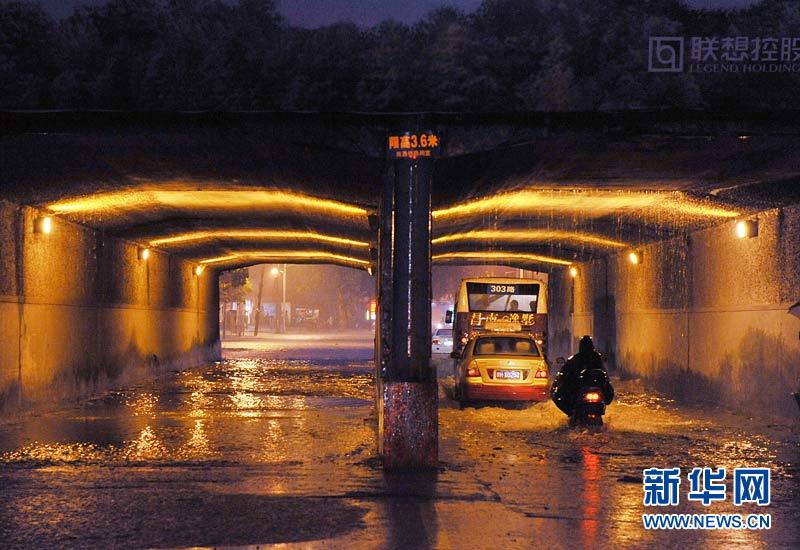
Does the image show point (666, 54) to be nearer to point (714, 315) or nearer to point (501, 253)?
point (714, 315)

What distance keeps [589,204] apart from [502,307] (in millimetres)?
11469

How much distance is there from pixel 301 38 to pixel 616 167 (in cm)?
601

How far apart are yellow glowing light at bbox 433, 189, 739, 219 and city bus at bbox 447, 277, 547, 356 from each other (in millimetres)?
9521

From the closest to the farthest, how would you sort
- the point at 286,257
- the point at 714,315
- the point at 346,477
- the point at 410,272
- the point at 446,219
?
the point at 346,477
the point at 410,272
the point at 714,315
the point at 446,219
the point at 286,257

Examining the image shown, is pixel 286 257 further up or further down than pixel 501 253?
further up

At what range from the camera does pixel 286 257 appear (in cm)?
3900

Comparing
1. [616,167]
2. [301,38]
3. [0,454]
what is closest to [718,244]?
Answer: [616,167]

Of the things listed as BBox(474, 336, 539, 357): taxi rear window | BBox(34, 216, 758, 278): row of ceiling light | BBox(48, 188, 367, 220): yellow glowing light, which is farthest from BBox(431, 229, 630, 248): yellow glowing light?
BBox(48, 188, 367, 220): yellow glowing light

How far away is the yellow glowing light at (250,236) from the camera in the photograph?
2833 centimetres

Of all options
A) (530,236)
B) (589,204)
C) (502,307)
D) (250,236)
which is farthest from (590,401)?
(502,307)

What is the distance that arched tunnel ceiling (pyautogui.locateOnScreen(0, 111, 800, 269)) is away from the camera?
1385 cm

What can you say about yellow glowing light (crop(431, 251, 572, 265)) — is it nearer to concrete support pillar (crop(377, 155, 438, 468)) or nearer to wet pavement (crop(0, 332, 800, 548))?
wet pavement (crop(0, 332, 800, 548))

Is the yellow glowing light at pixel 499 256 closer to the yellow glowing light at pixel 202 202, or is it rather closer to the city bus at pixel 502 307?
the city bus at pixel 502 307

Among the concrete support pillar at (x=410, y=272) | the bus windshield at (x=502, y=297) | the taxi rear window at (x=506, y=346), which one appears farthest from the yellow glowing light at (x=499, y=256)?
the concrete support pillar at (x=410, y=272)
